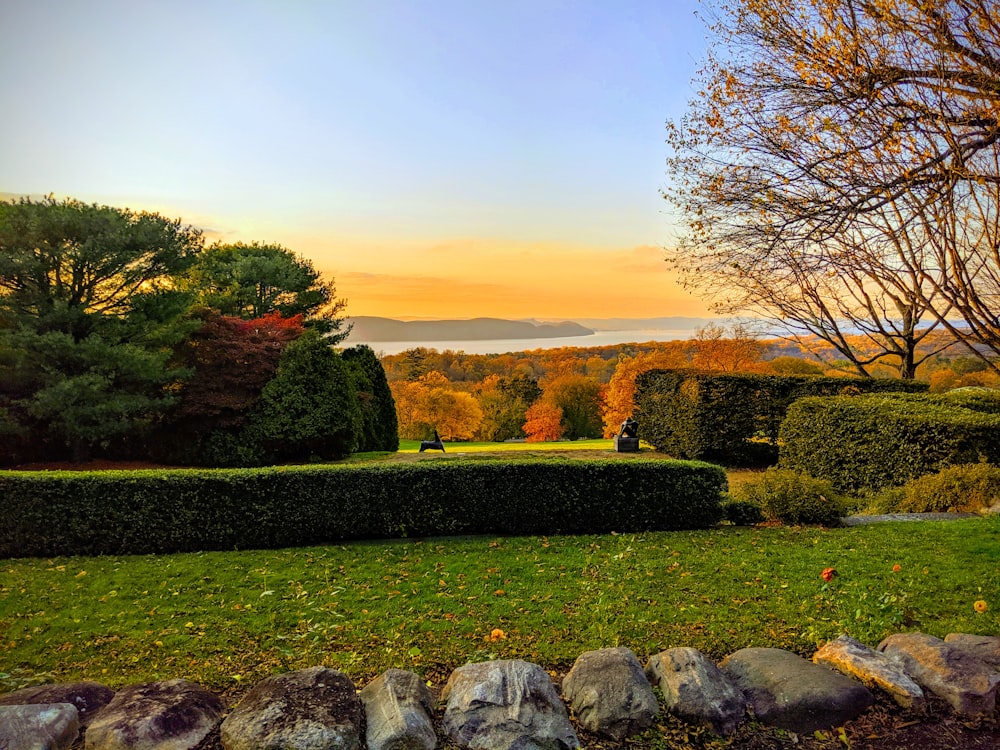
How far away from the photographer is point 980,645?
10.00 ft

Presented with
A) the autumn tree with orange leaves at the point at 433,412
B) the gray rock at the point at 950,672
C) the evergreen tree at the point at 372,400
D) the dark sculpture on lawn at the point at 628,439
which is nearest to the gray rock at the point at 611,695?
the gray rock at the point at 950,672

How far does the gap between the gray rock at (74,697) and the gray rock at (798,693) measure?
2.94 m

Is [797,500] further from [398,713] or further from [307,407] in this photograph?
[307,407]

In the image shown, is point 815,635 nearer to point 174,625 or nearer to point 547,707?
point 547,707

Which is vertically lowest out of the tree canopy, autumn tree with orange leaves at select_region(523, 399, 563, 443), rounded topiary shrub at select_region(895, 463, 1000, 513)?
autumn tree with orange leaves at select_region(523, 399, 563, 443)

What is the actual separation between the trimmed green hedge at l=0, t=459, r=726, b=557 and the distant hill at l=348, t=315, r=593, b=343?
16635 mm

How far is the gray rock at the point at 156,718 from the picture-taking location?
7.40 feet

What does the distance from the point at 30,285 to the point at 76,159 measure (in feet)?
21.2

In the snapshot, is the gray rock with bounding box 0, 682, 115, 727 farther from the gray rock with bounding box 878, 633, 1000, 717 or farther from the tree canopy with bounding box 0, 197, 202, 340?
the tree canopy with bounding box 0, 197, 202, 340

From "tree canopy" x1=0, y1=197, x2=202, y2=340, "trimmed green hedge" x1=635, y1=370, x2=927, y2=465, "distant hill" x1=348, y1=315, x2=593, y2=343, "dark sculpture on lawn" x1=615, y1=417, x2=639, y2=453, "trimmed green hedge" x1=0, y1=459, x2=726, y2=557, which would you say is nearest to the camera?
"trimmed green hedge" x1=0, y1=459, x2=726, y2=557

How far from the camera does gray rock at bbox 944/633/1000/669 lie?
2932 millimetres

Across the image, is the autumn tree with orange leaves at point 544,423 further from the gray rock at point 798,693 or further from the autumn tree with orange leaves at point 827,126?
the gray rock at point 798,693

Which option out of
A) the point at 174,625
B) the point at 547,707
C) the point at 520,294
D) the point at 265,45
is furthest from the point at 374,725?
the point at 520,294

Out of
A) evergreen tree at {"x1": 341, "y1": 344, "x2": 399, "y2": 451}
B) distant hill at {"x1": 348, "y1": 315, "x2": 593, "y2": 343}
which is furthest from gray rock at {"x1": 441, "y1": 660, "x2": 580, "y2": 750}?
distant hill at {"x1": 348, "y1": 315, "x2": 593, "y2": 343}
